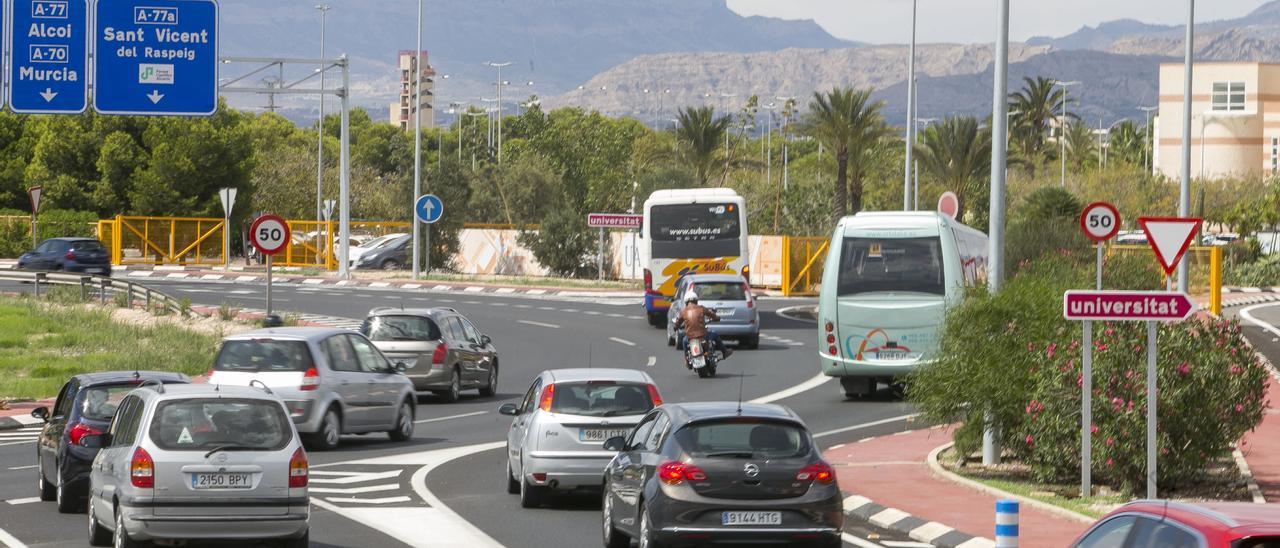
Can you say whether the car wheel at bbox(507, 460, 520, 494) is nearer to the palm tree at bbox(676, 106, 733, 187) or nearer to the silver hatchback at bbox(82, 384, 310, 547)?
the silver hatchback at bbox(82, 384, 310, 547)

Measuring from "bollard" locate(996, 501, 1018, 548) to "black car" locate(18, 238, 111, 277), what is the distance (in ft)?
161

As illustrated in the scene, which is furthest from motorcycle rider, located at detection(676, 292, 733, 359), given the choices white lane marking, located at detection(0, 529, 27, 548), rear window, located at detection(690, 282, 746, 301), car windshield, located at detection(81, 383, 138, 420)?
white lane marking, located at detection(0, 529, 27, 548)

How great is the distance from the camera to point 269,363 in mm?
22703

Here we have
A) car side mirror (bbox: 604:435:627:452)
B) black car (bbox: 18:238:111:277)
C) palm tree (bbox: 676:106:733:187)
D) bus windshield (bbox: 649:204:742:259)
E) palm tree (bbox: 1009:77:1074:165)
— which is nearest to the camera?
car side mirror (bbox: 604:435:627:452)

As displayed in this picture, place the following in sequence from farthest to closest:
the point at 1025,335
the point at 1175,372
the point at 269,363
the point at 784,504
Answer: the point at 269,363
the point at 1025,335
the point at 1175,372
the point at 784,504

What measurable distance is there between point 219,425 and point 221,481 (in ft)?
1.75

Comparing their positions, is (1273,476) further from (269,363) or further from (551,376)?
(269,363)

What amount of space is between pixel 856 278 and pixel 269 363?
10.4 metres

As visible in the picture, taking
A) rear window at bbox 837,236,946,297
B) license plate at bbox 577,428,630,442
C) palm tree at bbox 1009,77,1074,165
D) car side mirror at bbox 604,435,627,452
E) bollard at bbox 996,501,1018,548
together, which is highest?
palm tree at bbox 1009,77,1074,165

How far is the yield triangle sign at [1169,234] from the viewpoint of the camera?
63.2ft

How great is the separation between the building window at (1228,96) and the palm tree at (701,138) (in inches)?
1863

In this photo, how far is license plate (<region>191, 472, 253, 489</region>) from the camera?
13.4 metres

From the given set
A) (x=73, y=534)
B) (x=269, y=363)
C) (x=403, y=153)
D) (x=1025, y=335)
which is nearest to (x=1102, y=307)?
(x=1025, y=335)

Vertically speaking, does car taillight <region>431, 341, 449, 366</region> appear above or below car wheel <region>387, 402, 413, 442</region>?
above
